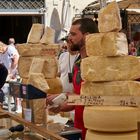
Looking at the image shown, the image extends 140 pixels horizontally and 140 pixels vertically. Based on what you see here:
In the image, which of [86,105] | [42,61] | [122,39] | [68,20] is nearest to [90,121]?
[86,105]

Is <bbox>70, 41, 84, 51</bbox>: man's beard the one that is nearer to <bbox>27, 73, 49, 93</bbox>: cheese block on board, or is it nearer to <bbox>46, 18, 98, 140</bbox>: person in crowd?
<bbox>46, 18, 98, 140</bbox>: person in crowd

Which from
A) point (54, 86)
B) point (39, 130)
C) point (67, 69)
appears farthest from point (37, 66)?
point (67, 69)

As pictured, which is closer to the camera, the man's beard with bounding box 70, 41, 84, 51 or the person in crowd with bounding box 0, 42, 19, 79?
the man's beard with bounding box 70, 41, 84, 51

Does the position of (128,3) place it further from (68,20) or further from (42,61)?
(42,61)

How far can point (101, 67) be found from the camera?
2.10 metres

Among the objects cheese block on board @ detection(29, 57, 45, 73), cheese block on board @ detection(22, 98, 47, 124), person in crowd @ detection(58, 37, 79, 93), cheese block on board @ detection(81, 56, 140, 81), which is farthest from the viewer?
person in crowd @ detection(58, 37, 79, 93)

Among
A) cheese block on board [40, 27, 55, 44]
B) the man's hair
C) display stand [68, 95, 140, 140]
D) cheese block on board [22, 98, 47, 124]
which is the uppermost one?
the man's hair

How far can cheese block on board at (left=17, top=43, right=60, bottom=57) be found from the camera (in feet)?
10.2

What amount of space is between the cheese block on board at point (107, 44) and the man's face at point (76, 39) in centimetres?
66

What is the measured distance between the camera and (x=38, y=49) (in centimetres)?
A: 309

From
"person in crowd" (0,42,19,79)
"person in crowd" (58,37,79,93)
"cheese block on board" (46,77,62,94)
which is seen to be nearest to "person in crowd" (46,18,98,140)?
"cheese block on board" (46,77,62,94)

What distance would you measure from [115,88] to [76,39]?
859 millimetres

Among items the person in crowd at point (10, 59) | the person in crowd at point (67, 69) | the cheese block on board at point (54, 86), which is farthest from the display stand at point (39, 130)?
the person in crowd at point (10, 59)

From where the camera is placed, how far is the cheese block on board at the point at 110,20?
2.08m
